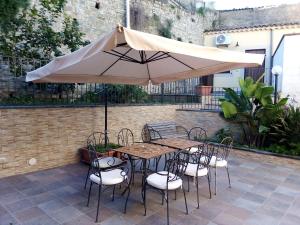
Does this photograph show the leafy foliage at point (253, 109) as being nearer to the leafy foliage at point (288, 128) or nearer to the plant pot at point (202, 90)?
the leafy foliage at point (288, 128)

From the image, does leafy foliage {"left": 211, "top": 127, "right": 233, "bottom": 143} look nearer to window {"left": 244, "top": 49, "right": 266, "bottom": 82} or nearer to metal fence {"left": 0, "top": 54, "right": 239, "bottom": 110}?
metal fence {"left": 0, "top": 54, "right": 239, "bottom": 110}

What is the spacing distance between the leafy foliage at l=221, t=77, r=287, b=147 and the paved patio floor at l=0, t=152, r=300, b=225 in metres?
1.72

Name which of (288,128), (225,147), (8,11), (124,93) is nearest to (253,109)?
(288,128)

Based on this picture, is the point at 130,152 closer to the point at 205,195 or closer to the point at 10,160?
the point at 205,195

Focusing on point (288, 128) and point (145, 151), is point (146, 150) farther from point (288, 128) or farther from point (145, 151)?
point (288, 128)

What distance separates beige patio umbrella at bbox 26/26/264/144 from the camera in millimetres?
2482

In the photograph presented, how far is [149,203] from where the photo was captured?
4000 mm

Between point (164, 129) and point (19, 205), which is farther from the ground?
point (164, 129)

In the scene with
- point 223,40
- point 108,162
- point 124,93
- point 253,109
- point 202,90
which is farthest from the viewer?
point 223,40

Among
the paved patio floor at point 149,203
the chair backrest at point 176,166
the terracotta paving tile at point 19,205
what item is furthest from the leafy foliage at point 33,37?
the chair backrest at point 176,166

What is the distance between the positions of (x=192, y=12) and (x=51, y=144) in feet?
42.5

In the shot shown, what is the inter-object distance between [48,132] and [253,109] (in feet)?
17.7

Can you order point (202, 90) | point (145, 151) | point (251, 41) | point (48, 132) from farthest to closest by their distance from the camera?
1. point (251, 41)
2. point (202, 90)
3. point (48, 132)
4. point (145, 151)

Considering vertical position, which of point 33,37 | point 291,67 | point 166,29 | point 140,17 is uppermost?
point 140,17
